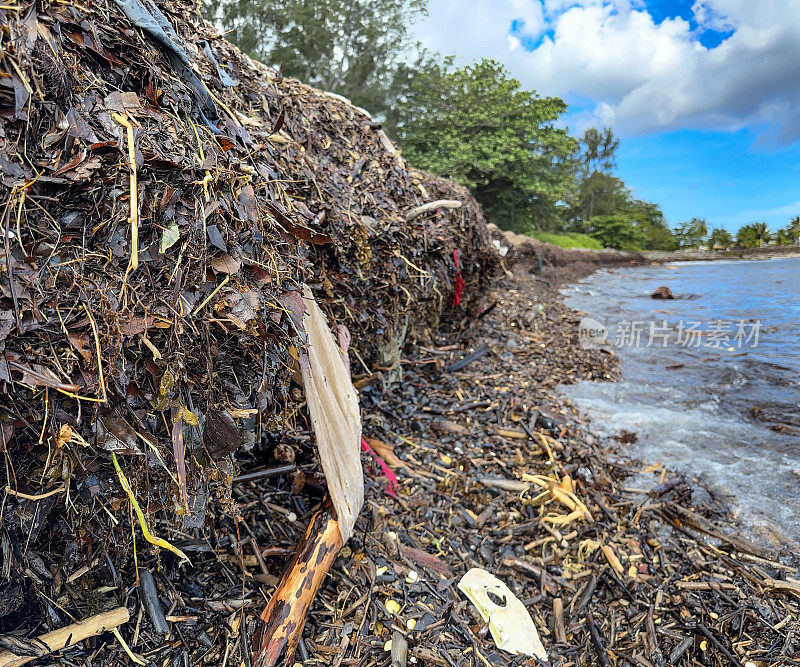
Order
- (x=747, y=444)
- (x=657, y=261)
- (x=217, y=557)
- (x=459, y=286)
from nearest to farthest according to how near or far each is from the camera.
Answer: (x=217, y=557)
(x=747, y=444)
(x=459, y=286)
(x=657, y=261)

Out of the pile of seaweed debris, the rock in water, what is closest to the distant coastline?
the rock in water

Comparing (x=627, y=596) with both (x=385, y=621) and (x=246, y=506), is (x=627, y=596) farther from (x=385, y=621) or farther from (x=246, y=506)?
(x=246, y=506)

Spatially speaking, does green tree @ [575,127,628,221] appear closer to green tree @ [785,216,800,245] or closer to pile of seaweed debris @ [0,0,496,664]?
green tree @ [785,216,800,245]

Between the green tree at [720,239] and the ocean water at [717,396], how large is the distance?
85.2 feet

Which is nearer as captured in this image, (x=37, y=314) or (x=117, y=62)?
(x=37, y=314)

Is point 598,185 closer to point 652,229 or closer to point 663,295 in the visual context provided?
point 652,229

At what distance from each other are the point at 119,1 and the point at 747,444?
18.9 feet

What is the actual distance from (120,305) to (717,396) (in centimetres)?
647

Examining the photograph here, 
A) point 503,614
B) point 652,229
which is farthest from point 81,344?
point 652,229

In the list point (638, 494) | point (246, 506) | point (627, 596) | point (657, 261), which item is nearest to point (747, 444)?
point (638, 494)

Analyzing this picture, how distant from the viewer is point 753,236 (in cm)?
3184

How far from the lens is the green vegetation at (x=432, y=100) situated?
20.0 meters

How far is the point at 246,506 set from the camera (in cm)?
221

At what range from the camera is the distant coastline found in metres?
29.0
